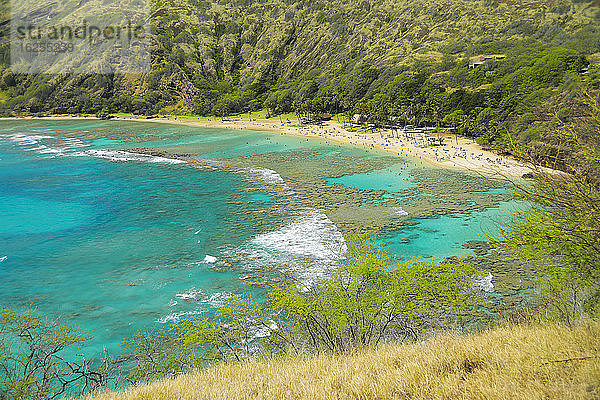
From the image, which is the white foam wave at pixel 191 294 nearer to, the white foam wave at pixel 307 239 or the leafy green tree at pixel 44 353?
the leafy green tree at pixel 44 353

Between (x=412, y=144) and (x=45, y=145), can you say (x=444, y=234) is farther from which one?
(x=45, y=145)

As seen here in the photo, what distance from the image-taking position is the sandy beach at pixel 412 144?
187 ft

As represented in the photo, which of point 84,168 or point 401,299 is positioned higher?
point 401,299

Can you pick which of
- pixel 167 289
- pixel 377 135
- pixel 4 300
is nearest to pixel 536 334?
pixel 167 289

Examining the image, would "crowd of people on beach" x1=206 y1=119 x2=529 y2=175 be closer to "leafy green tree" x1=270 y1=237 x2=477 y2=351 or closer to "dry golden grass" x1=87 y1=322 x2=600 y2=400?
"leafy green tree" x1=270 y1=237 x2=477 y2=351

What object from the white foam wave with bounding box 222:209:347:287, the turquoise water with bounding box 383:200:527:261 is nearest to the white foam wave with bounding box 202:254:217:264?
the white foam wave with bounding box 222:209:347:287

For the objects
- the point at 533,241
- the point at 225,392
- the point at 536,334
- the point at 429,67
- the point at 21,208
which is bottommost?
the point at 21,208

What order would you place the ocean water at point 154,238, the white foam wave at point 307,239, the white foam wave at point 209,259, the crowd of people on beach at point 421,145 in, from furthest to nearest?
the crowd of people on beach at point 421,145 → the white foam wave at point 307,239 → the white foam wave at point 209,259 → the ocean water at point 154,238

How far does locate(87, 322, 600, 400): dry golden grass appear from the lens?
6844mm

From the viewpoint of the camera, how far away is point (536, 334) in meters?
9.73

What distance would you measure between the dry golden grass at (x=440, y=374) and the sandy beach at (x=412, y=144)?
76.7 ft

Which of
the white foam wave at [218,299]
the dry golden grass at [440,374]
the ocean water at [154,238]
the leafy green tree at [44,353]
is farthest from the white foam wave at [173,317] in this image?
the dry golden grass at [440,374]

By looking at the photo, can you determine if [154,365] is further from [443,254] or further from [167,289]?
[443,254]

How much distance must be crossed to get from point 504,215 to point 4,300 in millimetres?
40948
